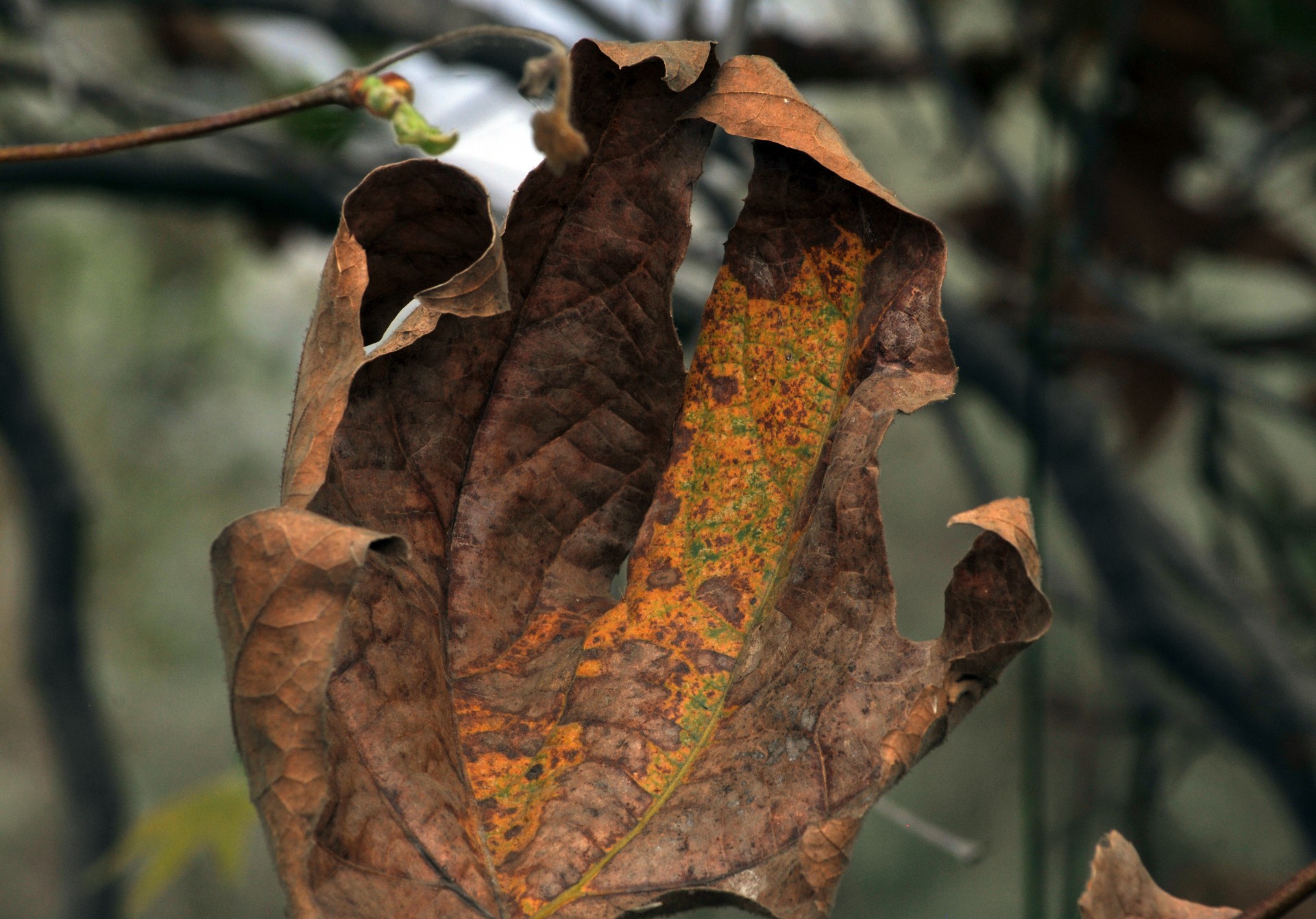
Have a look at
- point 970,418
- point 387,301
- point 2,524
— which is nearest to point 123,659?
point 2,524

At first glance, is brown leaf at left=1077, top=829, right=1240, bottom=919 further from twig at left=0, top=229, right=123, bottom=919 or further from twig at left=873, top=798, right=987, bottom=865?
twig at left=0, top=229, right=123, bottom=919

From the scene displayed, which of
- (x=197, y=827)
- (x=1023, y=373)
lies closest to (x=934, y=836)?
(x=1023, y=373)

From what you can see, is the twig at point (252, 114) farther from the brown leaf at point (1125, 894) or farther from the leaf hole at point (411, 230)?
the brown leaf at point (1125, 894)

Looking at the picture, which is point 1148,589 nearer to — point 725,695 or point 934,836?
point 934,836

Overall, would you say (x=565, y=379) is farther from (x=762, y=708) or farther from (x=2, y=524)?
(x=2, y=524)

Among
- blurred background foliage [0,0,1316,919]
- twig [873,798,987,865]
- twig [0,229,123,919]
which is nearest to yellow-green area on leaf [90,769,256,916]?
blurred background foliage [0,0,1316,919]

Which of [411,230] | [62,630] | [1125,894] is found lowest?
[1125,894]
